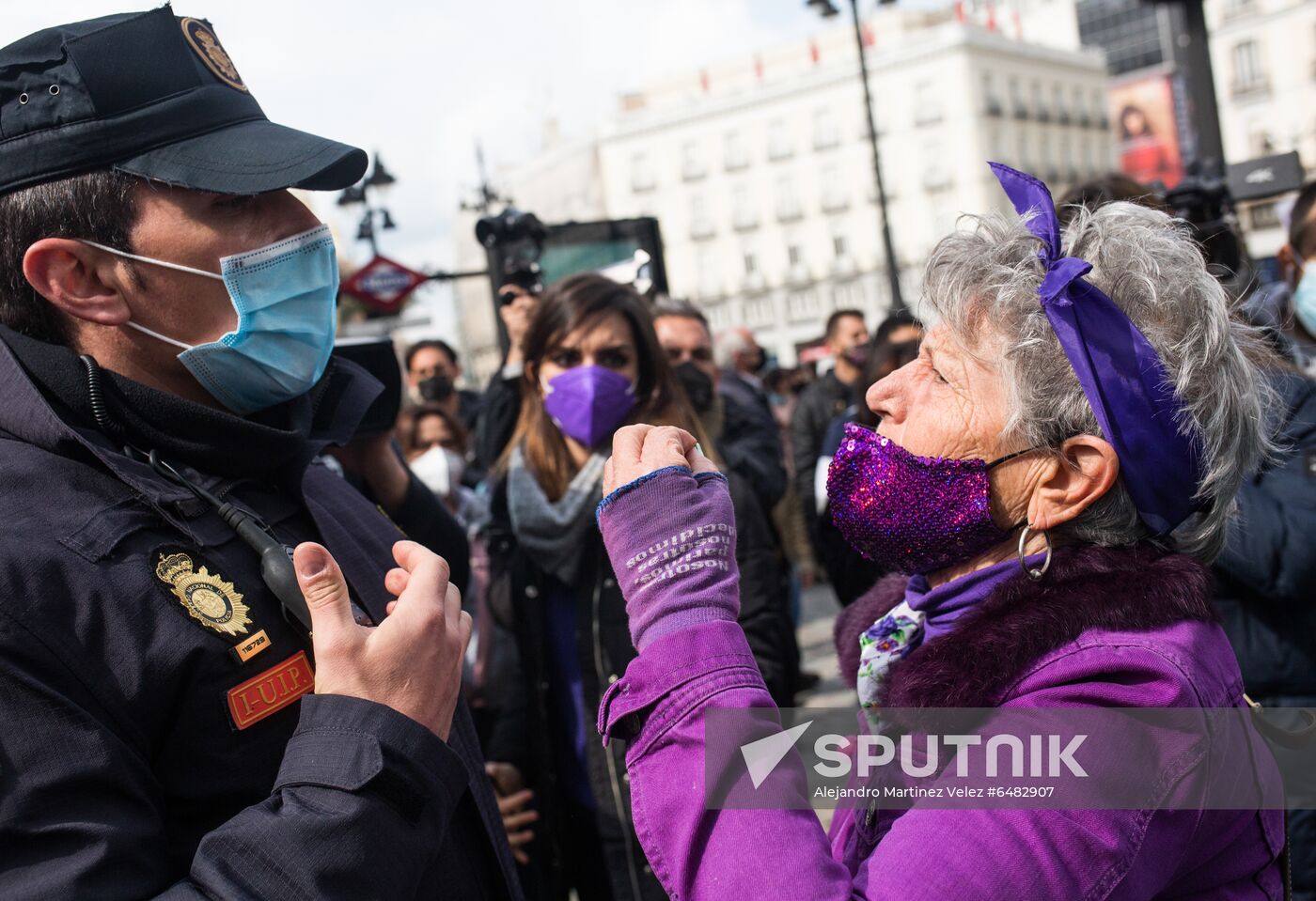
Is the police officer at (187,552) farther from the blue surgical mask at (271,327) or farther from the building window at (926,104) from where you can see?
the building window at (926,104)

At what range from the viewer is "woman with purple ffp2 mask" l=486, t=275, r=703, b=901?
9.96 feet

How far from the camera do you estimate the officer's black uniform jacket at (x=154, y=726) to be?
133 centimetres

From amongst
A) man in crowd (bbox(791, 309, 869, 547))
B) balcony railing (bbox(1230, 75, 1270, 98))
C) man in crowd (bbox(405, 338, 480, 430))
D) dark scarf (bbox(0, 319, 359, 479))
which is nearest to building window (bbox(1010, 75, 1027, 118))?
balcony railing (bbox(1230, 75, 1270, 98))

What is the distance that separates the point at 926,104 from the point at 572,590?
5962cm

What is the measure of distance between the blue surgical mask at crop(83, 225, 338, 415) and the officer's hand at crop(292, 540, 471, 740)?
1.62 ft

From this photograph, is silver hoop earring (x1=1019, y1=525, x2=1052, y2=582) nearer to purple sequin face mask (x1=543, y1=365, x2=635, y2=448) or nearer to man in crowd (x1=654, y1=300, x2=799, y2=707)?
man in crowd (x1=654, y1=300, x2=799, y2=707)

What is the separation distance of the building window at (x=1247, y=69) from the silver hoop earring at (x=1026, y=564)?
5422 centimetres

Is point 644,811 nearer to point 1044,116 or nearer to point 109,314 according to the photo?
point 109,314

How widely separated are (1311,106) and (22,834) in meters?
54.8

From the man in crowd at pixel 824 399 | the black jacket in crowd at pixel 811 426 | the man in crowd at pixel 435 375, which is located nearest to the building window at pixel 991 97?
the man in crowd at pixel 824 399

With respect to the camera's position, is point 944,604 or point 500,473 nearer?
point 944,604

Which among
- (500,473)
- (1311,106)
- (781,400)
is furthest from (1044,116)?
(500,473)

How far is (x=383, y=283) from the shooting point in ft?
36.3

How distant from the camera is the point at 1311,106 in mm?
46812
